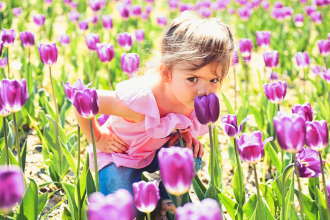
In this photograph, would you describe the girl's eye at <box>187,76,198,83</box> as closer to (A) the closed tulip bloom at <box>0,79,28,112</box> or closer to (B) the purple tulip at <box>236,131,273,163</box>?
(B) the purple tulip at <box>236,131,273,163</box>

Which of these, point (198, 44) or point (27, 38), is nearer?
point (198, 44)

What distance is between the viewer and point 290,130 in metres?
1.45

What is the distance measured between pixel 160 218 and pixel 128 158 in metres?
0.33

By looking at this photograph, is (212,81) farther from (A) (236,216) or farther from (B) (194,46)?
(A) (236,216)

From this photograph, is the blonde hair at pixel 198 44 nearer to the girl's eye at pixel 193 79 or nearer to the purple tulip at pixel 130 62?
the girl's eye at pixel 193 79

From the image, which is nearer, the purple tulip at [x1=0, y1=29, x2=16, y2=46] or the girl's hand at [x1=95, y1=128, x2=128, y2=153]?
the girl's hand at [x1=95, y1=128, x2=128, y2=153]

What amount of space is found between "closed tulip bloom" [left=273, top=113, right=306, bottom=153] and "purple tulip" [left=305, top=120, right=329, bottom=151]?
18cm

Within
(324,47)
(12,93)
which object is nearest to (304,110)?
(12,93)

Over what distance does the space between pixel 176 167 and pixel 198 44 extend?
35.4 inches

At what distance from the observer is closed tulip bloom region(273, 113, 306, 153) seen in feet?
4.72

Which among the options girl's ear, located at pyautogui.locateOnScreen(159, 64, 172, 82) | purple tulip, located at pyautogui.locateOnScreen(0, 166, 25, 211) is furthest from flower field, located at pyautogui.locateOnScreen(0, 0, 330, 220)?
girl's ear, located at pyautogui.locateOnScreen(159, 64, 172, 82)

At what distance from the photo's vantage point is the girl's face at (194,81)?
209cm

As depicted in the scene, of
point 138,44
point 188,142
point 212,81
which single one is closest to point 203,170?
point 188,142

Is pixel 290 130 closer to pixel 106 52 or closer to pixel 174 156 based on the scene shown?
pixel 174 156
